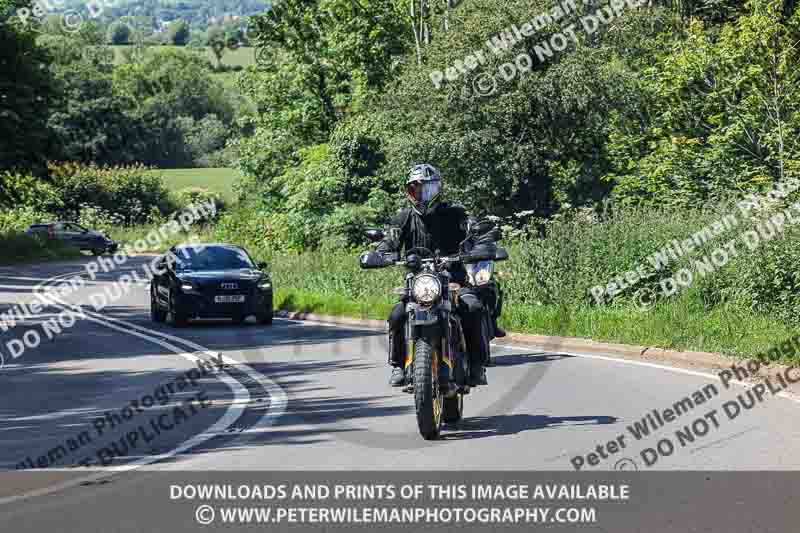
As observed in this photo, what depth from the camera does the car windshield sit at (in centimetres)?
2728

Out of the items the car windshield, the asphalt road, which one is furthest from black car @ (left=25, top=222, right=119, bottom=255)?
the asphalt road

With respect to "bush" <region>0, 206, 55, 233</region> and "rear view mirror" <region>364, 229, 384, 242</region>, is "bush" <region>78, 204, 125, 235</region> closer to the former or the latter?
"bush" <region>0, 206, 55, 233</region>

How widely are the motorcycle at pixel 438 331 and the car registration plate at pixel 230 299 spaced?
14.9 meters

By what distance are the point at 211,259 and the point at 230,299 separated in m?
1.98

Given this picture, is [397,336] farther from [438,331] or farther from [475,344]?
[475,344]

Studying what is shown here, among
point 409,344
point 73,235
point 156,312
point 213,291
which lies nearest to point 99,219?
point 73,235

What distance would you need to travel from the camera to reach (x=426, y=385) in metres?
10.2

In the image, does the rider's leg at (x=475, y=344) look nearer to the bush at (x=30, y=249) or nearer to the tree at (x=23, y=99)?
the tree at (x=23, y=99)

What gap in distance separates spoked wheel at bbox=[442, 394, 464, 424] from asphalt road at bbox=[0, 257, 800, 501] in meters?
0.13

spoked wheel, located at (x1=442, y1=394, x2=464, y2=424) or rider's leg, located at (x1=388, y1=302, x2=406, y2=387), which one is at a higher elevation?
rider's leg, located at (x1=388, y1=302, x2=406, y2=387)

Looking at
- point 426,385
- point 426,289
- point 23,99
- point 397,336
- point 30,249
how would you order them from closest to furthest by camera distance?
point 426,385, point 426,289, point 397,336, point 23,99, point 30,249

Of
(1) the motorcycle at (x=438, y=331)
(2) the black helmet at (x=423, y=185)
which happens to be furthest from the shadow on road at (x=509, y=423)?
(2) the black helmet at (x=423, y=185)

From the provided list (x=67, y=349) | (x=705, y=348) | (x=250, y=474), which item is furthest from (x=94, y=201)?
(x=250, y=474)

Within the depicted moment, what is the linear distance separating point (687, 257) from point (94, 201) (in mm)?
65144
